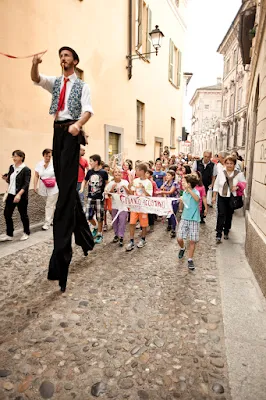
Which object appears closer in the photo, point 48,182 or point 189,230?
point 189,230

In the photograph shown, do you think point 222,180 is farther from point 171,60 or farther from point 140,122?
point 171,60

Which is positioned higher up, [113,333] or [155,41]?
[155,41]

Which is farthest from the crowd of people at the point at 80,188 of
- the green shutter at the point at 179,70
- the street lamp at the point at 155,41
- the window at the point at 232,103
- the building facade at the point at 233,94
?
the window at the point at 232,103

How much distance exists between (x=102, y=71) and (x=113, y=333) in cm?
877

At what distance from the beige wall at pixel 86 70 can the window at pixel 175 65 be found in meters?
0.74

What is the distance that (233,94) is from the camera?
31203 millimetres

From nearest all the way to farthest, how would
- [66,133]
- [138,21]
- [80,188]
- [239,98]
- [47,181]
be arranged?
1. [66,133]
2. [47,181]
3. [80,188]
4. [138,21]
5. [239,98]

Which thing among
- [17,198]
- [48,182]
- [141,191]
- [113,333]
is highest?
[48,182]

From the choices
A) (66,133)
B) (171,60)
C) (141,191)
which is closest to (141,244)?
(141,191)

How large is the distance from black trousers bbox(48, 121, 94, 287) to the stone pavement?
449 millimetres

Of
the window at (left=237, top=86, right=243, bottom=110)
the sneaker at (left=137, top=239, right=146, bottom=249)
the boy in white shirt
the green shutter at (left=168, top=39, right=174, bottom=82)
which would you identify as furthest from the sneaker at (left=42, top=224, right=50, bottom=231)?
the window at (left=237, top=86, right=243, bottom=110)

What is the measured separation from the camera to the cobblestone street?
6.77 ft

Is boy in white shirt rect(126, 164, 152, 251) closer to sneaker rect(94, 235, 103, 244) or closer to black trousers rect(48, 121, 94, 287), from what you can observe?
sneaker rect(94, 235, 103, 244)

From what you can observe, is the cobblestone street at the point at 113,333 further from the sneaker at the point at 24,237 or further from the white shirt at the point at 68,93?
the white shirt at the point at 68,93
